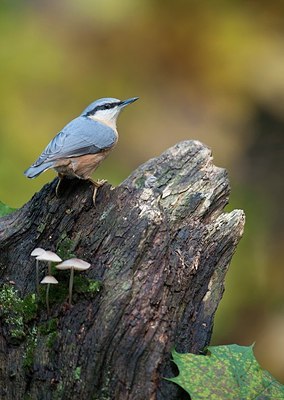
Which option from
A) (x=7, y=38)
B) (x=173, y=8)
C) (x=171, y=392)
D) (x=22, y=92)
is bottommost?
(x=171, y=392)

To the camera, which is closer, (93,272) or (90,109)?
(93,272)

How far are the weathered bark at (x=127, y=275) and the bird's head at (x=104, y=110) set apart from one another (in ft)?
1.78

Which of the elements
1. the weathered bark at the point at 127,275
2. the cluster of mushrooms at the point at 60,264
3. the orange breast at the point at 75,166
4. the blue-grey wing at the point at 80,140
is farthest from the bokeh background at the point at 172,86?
the cluster of mushrooms at the point at 60,264

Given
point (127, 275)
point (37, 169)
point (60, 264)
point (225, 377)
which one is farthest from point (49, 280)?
point (225, 377)

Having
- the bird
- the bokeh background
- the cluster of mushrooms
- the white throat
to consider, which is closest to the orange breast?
the bird

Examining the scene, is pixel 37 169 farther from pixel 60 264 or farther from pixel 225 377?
pixel 225 377

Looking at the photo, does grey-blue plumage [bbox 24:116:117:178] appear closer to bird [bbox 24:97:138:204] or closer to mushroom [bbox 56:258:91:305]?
bird [bbox 24:97:138:204]

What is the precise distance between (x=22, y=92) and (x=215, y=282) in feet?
15.7

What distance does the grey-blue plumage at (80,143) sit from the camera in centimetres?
316

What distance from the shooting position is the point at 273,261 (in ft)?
21.9

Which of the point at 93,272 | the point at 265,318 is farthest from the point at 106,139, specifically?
the point at 265,318

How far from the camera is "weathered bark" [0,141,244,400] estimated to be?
2.56 metres

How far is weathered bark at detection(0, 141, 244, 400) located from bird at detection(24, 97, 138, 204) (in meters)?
0.10

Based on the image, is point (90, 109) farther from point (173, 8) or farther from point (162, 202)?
point (173, 8)
